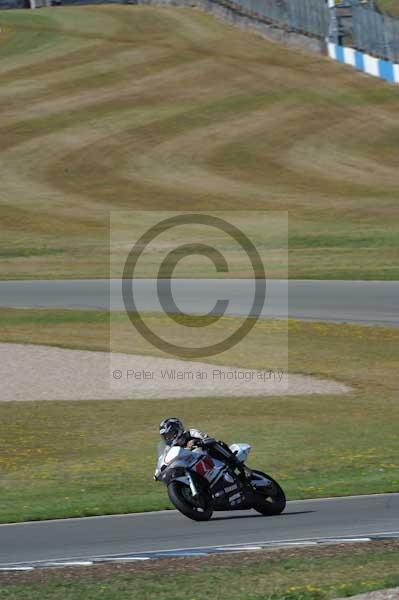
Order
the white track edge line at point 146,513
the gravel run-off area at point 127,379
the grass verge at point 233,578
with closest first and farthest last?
the grass verge at point 233,578 < the white track edge line at point 146,513 < the gravel run-off area at point 127,379

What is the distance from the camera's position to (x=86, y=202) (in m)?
48.4

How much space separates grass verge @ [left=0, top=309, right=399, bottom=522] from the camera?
15.4m

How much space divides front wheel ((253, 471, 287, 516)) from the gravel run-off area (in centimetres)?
831

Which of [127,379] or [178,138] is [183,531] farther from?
[178,138]

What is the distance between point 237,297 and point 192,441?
60.8 ft

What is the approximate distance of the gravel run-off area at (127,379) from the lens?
2230 cm

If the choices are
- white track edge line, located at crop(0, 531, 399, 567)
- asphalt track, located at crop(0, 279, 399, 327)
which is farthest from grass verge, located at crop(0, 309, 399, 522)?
asphalt track, located at crop(0, 279, 399, 327)

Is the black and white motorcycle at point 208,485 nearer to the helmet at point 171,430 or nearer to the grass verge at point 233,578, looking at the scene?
the helmet at point 171,430

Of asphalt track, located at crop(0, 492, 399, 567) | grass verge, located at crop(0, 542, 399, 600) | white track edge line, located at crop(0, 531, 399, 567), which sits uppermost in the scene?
grass verge, located at crop(0, 542, 399, 600)

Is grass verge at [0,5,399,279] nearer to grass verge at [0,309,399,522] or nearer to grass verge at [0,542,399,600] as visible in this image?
grass verge at [0,309,399,522]

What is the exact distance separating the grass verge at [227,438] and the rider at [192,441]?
1.36 metres

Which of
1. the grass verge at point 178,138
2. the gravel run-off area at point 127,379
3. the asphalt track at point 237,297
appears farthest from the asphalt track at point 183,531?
the grass verge at point 178,138

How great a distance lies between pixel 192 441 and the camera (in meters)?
13.6

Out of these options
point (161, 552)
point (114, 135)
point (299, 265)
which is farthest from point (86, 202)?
point (161, 552)
